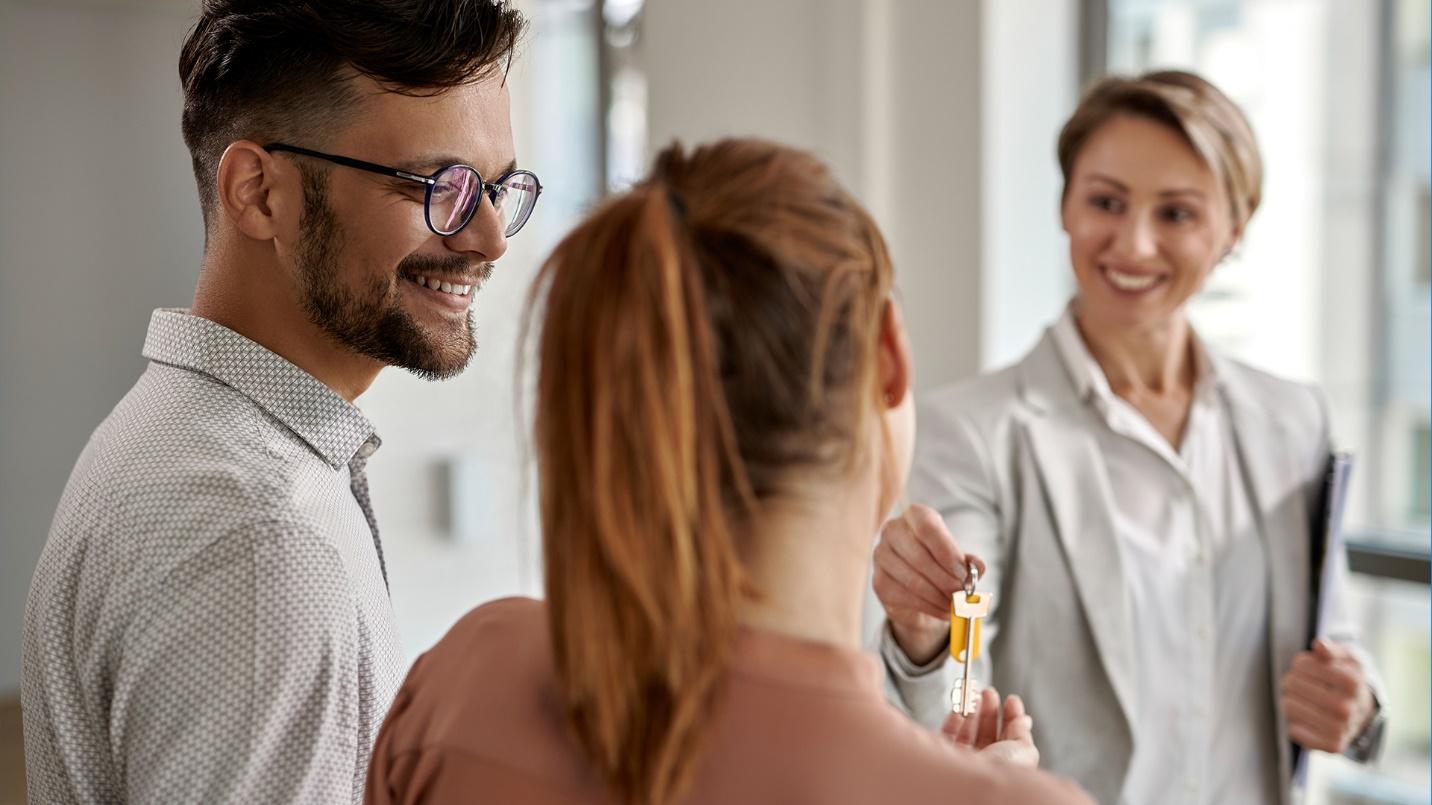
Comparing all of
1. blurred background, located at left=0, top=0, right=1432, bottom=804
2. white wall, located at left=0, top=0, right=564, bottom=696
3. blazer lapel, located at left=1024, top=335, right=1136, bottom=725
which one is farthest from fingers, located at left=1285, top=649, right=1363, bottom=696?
white wall, located at left=0, top=0, right=564, bottom=696

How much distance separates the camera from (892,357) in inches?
33.0

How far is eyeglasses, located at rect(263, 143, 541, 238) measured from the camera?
1.20m

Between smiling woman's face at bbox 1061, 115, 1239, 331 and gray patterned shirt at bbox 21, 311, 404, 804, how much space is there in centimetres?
127

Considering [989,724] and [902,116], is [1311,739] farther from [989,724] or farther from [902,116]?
[902,116]

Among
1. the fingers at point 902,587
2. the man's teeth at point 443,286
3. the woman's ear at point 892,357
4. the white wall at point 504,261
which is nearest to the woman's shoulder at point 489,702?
the woman's ear at point 892,357

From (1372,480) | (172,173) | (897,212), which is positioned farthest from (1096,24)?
(172,173)

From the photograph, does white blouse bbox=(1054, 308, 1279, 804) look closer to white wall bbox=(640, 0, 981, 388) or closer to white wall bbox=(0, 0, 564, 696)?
white wall bbox=(640, 0, 981, 388)

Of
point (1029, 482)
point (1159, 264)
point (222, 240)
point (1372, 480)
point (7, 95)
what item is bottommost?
point (1372, 480)

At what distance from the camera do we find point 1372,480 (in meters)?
2.73

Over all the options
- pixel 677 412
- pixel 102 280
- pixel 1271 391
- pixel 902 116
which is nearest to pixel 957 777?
pixel 677 412

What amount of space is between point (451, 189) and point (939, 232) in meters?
1.82

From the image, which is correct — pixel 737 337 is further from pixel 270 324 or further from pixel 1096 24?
pixel 1096 24

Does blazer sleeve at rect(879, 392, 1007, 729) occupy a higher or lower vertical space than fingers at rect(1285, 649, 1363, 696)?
higher

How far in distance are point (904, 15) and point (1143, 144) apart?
3.79ft
